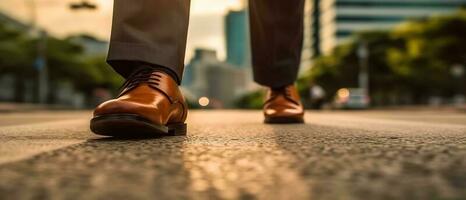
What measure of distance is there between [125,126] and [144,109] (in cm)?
8

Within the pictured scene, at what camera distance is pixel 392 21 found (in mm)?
68312

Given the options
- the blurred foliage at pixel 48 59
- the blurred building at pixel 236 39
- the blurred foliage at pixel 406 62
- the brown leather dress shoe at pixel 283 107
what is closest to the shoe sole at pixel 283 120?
the brown leather dress shoe at pixel 283 107

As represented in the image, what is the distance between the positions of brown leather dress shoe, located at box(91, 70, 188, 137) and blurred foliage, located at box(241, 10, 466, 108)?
71.8ft

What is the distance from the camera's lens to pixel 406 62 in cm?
2703

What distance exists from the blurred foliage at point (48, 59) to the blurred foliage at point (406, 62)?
1706 centimetres

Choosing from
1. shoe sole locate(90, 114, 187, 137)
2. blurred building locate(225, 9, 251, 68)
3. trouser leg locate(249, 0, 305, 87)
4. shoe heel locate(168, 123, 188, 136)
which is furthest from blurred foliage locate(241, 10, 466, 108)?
blurred building locate(225, 9, 251, 68)

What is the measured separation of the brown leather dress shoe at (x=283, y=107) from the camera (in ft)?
10.9

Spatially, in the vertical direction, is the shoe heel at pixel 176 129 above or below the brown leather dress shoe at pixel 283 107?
below

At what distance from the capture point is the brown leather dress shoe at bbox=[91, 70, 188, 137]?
1.80 metres

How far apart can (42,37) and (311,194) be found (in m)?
33.5

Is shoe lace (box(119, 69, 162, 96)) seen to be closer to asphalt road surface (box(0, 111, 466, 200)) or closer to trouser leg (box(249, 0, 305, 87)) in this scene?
asphalt road surface (box(0, 111, 466, 200))

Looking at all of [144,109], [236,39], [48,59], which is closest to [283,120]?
[144,109]

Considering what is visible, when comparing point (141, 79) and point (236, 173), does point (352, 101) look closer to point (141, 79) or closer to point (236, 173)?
point (141, 79)

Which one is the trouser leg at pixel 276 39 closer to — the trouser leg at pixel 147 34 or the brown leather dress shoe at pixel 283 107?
the brown leather dress shoe at pixel 283 107
